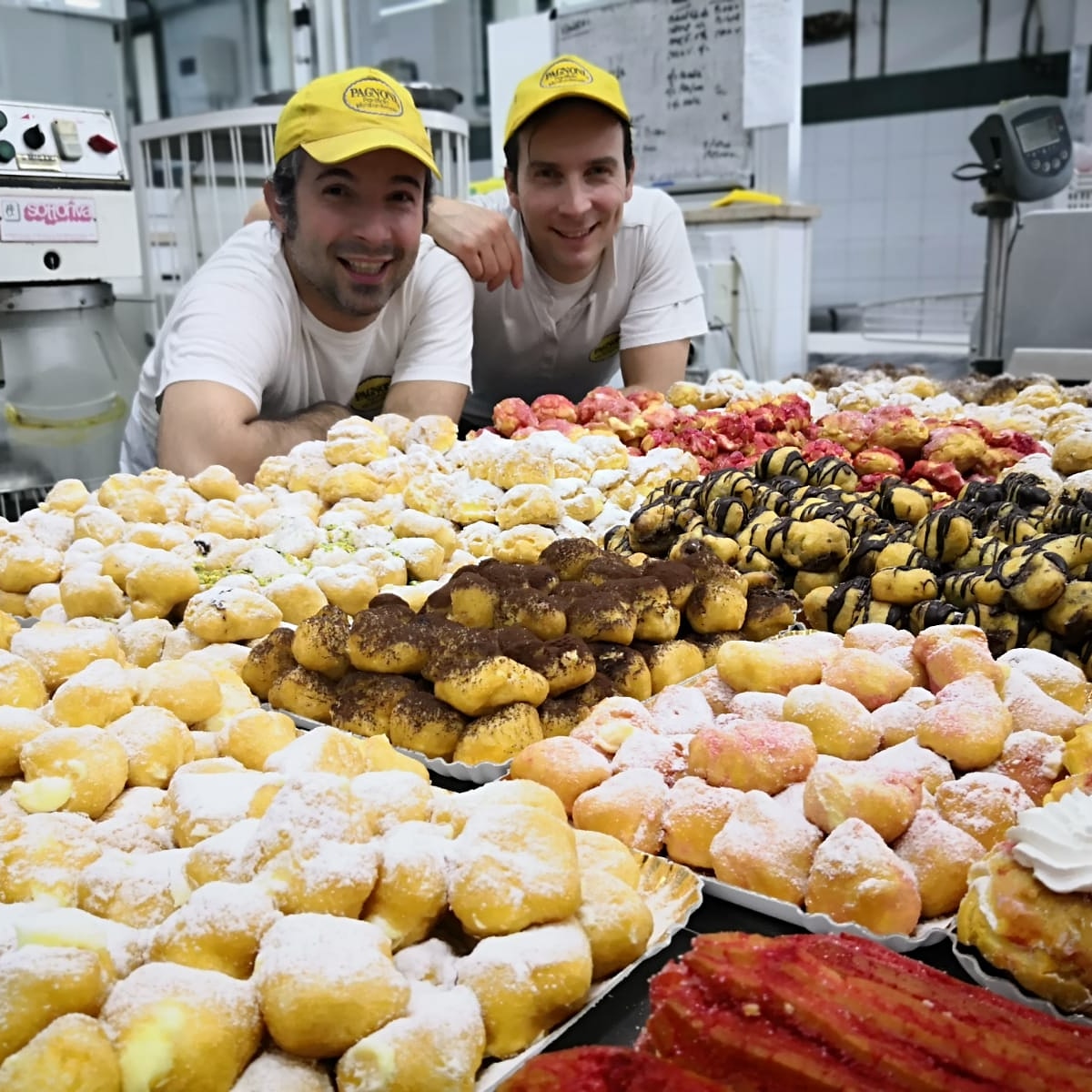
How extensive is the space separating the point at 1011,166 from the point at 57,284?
3.53 meters

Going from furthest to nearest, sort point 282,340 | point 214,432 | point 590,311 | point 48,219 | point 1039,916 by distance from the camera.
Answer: point 590,311 → point 48,219 → point 282,340 → point 214,432 → point 1039,916

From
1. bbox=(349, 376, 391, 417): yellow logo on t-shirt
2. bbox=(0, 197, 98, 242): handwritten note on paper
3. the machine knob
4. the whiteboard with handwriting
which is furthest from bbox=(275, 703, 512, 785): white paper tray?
the whiteboard with handwriting

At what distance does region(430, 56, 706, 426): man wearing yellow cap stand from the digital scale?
60.7 inches

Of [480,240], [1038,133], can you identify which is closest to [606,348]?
[480,240]

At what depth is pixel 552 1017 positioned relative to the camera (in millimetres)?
691

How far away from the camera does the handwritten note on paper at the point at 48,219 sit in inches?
112

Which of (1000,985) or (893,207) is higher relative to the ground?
(893,207)

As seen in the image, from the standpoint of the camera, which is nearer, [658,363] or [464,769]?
[464,769]

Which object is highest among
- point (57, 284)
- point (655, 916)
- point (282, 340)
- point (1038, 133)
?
point (1038, 133)

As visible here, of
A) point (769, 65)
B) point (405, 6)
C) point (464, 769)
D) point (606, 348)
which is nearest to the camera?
point (464, 769)

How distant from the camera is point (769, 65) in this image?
4.72m

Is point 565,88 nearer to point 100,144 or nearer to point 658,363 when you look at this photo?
point 658,363

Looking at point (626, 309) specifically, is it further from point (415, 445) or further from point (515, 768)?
point (515, 768)

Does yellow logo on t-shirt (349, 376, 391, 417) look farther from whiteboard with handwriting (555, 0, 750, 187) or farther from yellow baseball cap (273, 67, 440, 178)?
whiteboard with handwriting (555, 0, 750, 187)
